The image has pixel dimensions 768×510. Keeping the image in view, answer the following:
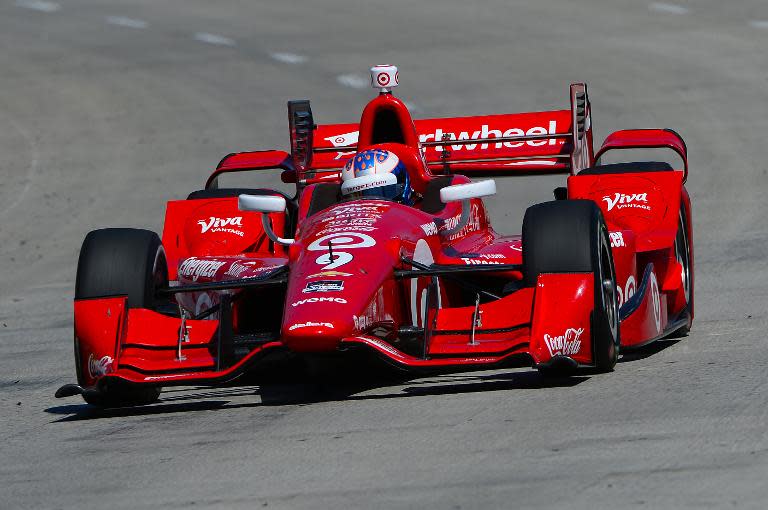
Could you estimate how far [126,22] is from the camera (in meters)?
31.5

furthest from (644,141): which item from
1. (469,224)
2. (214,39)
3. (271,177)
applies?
(214,39)

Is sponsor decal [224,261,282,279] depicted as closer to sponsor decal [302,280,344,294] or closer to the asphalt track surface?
the asphalt track surface

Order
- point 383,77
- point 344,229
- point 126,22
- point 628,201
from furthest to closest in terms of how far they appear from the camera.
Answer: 1. point 126,22
2. point 383,77
3. point 628,201
4. point 344,229

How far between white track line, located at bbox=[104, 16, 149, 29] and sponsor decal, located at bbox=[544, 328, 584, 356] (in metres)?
23.7

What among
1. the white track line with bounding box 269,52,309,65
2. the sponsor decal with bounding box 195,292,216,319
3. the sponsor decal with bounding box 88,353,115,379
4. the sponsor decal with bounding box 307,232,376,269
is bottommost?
the sponsor decal with bounding box 195,292,216,319

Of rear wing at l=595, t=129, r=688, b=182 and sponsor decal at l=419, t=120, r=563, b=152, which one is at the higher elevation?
sponsor decal at l=419, t=120, r=563, b=152

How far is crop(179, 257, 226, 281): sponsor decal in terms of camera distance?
1023cm

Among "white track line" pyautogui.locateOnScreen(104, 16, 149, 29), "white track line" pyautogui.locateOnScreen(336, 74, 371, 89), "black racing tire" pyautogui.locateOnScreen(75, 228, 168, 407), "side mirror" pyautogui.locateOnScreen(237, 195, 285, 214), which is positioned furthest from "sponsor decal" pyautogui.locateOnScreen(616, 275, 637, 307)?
"white track line" pyautogui.locateOnScreen(104, 16, 149, 29)

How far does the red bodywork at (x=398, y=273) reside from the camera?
8406 millimetres

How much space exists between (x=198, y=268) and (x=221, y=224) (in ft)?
4.60

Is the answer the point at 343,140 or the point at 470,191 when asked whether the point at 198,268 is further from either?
the point at 343,140

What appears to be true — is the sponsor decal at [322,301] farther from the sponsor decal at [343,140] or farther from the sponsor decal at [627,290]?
the sponsor decal at [343,140]

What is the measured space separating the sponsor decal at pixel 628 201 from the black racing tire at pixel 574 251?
2.18 metres

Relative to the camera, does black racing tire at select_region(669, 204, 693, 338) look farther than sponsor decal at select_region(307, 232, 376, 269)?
Yes
